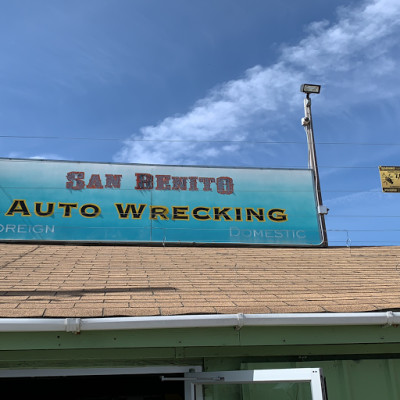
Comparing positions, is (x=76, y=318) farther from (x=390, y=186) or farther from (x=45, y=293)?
(x=390, y=186)

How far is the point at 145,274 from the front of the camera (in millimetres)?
6395

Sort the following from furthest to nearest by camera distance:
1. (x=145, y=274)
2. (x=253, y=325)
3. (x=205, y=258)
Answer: (x=205, y=258) < (x=145, y=274) < (x=253, y=325)

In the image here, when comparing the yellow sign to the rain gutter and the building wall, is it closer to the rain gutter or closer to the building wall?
the building wall

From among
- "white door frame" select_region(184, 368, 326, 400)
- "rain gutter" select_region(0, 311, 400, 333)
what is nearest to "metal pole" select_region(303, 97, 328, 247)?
"rain gutter" select_region(0, 311, 400, 333)

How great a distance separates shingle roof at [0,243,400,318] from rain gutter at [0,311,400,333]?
0.36ft

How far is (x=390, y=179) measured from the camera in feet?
41.5

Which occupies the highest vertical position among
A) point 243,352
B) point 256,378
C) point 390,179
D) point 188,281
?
point 390,179

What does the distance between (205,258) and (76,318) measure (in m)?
4.33

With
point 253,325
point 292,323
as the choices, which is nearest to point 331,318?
point 292,323

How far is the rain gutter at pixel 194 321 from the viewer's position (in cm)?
395

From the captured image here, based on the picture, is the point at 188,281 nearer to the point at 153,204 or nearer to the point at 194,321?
the point at 194,321

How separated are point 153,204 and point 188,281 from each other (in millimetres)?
5314

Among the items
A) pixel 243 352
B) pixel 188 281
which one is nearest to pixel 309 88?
pixel 188 281

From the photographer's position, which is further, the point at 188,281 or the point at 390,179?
the point at 390,179
